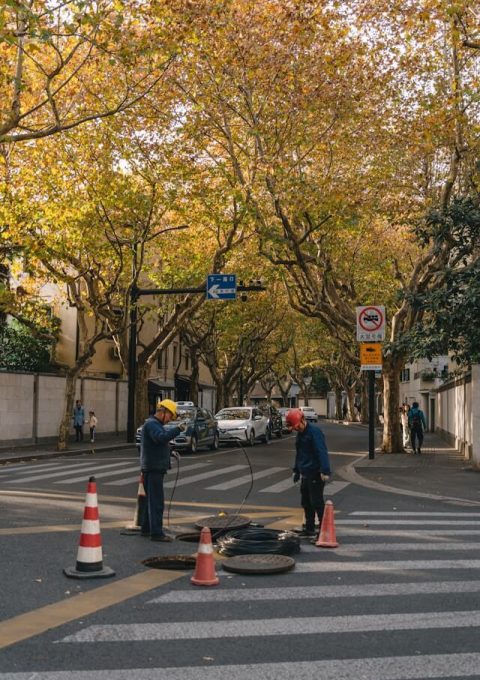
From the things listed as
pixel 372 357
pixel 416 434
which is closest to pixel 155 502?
pixel 372 357

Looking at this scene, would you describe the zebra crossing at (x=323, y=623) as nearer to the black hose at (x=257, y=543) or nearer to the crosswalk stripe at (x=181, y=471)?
the black hose at (x=257, y=543)

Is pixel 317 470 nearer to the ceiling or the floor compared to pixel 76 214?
nearer to the floor

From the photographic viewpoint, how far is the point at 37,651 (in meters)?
4.95

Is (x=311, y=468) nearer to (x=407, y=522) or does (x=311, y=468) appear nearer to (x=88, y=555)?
(x=407, y=522)

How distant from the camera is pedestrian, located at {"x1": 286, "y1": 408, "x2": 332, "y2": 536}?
9375mm

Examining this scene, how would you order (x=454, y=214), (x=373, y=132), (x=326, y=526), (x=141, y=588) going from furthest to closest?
(x=373, y=132) < (x=454, y=214) < (x=326, y=526) < (x=141, y=588)

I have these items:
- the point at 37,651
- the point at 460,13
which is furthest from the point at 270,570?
the point at 460,13

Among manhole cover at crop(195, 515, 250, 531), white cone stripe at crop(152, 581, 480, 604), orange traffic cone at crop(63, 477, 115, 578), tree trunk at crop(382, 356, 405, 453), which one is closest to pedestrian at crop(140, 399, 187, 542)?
manhole cover at crop(195, 515, 250, 531)

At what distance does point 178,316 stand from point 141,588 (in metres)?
24.7

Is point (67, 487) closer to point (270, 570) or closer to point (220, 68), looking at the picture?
point (270, 570)

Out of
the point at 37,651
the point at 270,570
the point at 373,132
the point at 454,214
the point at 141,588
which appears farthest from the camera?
the point at 373,132

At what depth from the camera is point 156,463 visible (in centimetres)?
927

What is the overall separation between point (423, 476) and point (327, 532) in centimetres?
918

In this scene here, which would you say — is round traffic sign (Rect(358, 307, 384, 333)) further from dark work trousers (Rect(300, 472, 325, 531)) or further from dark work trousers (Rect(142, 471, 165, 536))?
dark work trousers (Rect(142, 471, 165, 536))
